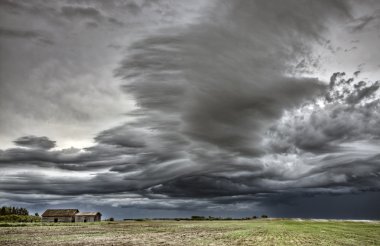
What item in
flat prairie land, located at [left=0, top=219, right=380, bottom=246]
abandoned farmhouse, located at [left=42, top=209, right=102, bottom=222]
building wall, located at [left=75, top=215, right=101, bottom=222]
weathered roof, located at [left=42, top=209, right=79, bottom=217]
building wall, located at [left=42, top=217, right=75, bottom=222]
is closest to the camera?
flat prairie land, located at [left=0, top=219, right=380, bottom=246]

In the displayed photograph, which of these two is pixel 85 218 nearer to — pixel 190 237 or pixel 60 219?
pixel 60 219

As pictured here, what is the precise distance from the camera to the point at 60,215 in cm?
15562

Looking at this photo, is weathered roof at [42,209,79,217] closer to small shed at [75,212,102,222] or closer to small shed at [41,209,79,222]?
small shed at [41,209,79,222]

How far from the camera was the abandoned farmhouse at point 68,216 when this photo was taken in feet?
504

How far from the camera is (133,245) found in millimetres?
38438

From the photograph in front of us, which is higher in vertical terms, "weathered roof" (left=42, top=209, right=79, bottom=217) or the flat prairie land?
→ "weathered roof" (left=42, top=209, right=79, bottom=217)

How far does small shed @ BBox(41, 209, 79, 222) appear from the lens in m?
154

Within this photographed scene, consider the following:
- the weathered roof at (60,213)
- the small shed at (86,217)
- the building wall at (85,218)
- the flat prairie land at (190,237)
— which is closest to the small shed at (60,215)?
the weathered roof at (60,213)

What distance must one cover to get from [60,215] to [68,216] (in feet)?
13.4

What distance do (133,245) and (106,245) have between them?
9.33 feet

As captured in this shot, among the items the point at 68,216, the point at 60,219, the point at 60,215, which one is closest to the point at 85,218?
the point at 68,216

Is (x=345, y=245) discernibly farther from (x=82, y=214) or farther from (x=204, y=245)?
(x=82, y=214)

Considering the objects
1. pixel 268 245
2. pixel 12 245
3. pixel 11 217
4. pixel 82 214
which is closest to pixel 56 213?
pixel 82 214

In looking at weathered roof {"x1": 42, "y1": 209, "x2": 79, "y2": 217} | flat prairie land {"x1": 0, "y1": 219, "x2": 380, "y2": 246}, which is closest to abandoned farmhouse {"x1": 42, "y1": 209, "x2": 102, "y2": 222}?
weathered roof {"x1": 42, "y1": 209, "x2": 79, "y2": 217}
